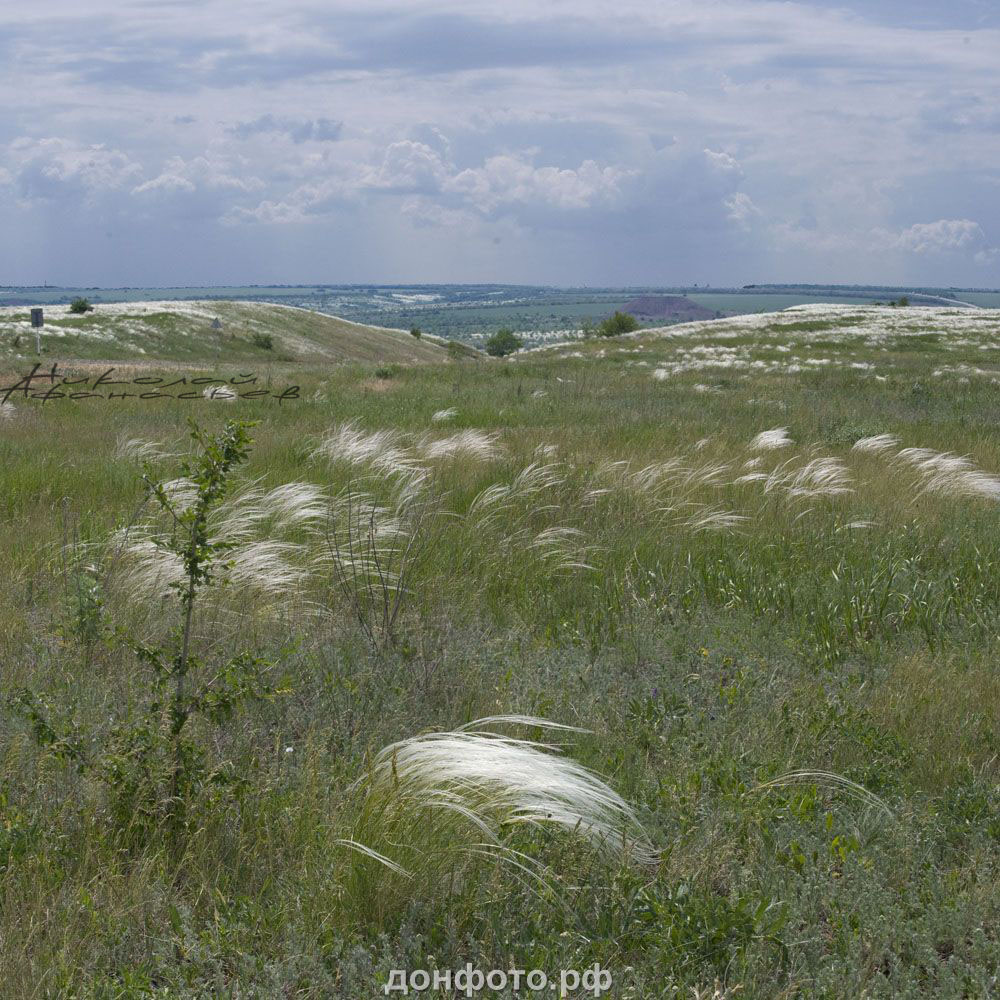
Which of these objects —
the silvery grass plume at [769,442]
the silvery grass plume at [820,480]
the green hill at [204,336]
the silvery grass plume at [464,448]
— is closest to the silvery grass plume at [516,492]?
the silvery grass plume at [464,448]

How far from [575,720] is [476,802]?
92 cm

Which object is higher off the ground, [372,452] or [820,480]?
[372,452]

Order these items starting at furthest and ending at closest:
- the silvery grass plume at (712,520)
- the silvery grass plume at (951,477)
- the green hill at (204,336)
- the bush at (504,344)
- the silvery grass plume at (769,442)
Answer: the bush at (504,344)
the green hill at (204,336)
the silvery grass plume at (769,442)
the silvery grass plume at (951,477)
the silvery grass plume at (712,520)

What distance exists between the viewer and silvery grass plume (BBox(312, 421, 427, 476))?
27.4ft

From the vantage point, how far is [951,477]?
329 inches

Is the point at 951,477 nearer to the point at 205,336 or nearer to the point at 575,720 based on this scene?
the point at 575,720

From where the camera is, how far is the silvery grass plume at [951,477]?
801 cm

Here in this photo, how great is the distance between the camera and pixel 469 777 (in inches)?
110

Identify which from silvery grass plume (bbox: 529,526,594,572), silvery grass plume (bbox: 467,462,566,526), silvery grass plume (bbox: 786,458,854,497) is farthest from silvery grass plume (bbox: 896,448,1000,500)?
silvery grass plume (bbox: 529,526,594,572)

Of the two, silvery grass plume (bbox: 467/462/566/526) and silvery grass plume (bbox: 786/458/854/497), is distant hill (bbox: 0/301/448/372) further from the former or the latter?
silvery grass plume (bbox: 786/458/854/497)

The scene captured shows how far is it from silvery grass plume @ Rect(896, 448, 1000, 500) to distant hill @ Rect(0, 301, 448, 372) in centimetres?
3328

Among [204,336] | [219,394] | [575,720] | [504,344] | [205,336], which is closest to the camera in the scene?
[575,720]
